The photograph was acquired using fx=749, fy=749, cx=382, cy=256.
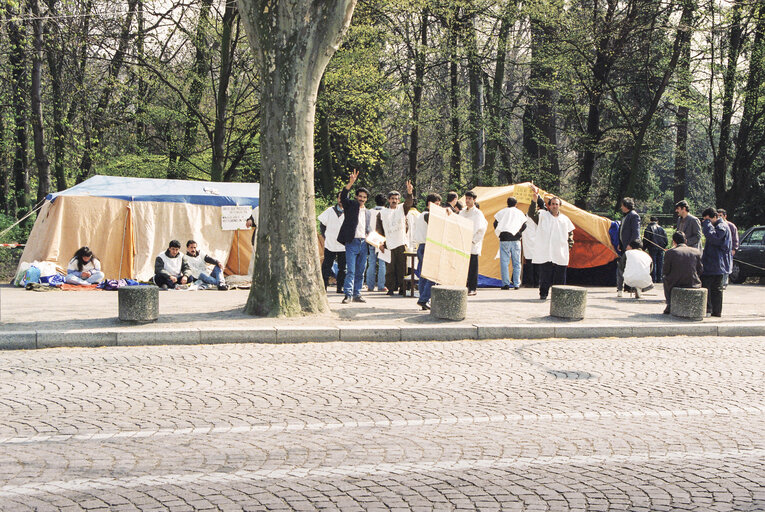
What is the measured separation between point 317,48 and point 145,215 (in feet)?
27.2

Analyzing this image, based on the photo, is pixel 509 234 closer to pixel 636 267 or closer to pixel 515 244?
pixel 515 244

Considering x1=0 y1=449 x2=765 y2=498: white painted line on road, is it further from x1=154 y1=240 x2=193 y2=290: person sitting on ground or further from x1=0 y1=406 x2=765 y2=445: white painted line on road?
x1=154 y1=240 x2=193 y2=290: person sitting on ground

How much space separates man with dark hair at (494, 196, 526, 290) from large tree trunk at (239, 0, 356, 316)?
590 cm

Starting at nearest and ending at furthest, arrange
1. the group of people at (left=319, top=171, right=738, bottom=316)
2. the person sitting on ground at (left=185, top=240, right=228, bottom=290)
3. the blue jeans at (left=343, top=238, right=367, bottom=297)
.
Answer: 1. the group of people at (left=319, top=171, right=738, bottom=316)
2. the blue jeans at (left=343, top=238, right=367, bottom=297)
3. the person sitting on ground at (left=185, top=240, right=228, bottom=290)

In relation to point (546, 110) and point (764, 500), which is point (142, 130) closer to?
point (546, 110)

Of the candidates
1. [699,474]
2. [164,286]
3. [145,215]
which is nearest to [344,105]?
[145,215]

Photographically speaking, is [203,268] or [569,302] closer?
[569,302]

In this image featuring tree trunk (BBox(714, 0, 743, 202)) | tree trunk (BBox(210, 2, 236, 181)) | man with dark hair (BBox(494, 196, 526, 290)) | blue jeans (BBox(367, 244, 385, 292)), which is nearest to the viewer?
blue jeans (BBox(367, 244, 385, 292))

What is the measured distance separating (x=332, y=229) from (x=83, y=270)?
5.40 m

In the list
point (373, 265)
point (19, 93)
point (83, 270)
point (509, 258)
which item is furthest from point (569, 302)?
point (19, 93)

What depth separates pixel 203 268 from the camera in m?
16.3

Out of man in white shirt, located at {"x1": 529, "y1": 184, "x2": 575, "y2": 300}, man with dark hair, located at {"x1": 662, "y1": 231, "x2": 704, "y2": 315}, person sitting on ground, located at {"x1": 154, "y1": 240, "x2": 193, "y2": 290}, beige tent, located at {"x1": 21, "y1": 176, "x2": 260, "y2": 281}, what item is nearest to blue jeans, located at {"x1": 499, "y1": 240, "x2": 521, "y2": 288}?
man in white shirt, located at {"x1": 529, "y1": 184, "x2": 575, "y2": 300}

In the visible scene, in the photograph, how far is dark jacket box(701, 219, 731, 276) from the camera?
38.0ft

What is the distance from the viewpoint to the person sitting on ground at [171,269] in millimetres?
15406
